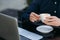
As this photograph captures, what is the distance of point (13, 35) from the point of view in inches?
37.3

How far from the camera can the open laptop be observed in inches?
35.8

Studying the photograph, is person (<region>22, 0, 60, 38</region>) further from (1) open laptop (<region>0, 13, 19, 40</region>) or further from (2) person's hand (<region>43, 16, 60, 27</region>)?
(1) open laptop (<region>0, 13, 19, 40</region>)

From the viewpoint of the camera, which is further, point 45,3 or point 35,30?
point 45,3

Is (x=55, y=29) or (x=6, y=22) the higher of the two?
(x=6, y=22)

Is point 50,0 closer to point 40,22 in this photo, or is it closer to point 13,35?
point 40,22

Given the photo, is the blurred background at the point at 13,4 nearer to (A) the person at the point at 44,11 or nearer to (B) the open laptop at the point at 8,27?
(A) the person at the point at 44,11

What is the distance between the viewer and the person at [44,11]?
132cm

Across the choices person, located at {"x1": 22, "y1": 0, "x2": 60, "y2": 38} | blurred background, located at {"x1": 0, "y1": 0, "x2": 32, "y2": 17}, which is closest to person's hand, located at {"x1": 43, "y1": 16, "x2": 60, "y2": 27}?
person, located at {"x1": 22, "y1": 0, "x2": 60, "y2": 38}

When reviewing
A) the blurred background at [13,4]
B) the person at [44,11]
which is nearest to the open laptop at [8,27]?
the person at [44,11]

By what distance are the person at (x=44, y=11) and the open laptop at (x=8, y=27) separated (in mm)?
391

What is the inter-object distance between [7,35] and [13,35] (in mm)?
50

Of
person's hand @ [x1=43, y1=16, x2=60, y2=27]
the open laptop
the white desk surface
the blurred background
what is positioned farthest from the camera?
the blurred background

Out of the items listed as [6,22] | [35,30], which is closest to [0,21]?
[6,22]

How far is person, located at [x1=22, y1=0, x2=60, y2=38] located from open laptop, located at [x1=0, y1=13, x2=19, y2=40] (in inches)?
15.4
